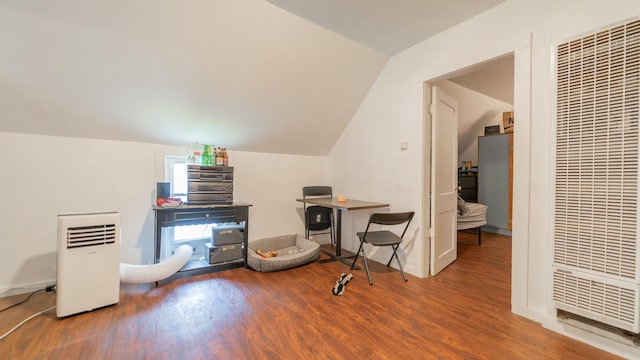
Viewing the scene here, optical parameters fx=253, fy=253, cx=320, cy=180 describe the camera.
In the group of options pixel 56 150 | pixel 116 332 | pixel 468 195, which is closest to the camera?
pixel 116 332

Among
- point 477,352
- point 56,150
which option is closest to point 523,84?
point 477,352

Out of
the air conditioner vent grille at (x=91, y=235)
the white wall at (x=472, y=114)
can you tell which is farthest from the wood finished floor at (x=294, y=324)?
the white wall at (x=472, y=114)

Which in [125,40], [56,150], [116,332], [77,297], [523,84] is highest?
[125,40]

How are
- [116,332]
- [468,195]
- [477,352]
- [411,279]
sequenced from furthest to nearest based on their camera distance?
[468,195]
[411,279]
[116,332]
[477,352]

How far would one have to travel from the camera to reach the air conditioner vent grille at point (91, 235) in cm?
191

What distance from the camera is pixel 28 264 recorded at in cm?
237

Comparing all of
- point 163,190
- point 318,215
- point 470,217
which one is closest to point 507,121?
→ point 470,217

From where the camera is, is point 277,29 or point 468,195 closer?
point 277,29

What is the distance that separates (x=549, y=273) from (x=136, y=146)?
3.99m

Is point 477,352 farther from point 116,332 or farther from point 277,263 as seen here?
point 116,332

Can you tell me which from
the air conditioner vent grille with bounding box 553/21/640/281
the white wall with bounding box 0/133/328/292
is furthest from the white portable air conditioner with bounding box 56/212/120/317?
the air conditioner vent grille with bounding box 553/21/640/281

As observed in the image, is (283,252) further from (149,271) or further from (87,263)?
(87,263)

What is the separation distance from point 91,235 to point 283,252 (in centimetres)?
208

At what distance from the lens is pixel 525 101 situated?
1.94 metres
